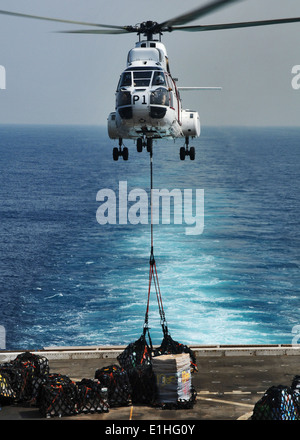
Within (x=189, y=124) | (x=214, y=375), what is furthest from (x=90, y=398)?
(x=189, y=124)

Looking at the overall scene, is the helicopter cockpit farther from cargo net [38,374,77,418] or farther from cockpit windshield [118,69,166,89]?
cargo net [38,374,77,418]

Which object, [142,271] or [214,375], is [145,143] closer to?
[214,375]

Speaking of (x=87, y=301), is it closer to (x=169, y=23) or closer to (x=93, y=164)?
(x=169, y=23)

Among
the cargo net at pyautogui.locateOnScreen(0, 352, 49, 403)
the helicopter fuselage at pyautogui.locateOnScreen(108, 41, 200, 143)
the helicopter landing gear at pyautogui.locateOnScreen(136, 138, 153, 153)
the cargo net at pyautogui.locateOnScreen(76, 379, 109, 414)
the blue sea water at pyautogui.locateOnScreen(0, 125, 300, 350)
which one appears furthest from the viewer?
the blue sea water at pyautogui.locateOnScreen(0, 125, 300, 350)

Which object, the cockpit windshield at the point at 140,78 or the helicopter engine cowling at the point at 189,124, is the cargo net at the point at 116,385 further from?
the helicopter engine cowling at the point at 189,124

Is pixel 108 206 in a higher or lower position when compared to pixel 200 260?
higher

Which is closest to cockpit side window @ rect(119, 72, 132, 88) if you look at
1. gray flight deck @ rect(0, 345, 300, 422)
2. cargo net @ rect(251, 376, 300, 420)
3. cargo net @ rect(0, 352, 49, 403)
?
cargo net @ rect(0, 352, 49, 403)
